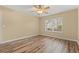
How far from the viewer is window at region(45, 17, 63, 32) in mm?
6525

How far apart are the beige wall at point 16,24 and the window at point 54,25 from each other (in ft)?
4.43

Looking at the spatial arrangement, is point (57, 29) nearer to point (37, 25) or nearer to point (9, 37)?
point (37, 25)

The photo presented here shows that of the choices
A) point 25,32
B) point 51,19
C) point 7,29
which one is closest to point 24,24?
point 25,32

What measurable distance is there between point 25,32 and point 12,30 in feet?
5.10

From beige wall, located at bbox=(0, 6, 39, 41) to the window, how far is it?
1.35 m

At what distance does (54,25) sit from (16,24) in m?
3.21

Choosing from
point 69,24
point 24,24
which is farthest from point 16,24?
point 69,24

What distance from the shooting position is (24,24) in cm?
642

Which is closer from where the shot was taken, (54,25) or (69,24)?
(69,24)

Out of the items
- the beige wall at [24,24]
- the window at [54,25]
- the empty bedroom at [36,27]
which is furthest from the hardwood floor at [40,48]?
the window at [54,25]

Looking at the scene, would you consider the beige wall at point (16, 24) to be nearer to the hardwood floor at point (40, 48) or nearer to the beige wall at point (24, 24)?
the beige wall at point (24, 24)

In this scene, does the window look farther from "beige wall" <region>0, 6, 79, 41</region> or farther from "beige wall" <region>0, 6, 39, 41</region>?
"beige wall" <region>0, 6, 39, 41</region>

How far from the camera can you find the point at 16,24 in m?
5.50

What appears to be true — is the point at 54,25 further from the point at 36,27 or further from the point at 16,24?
the point at 16,24
